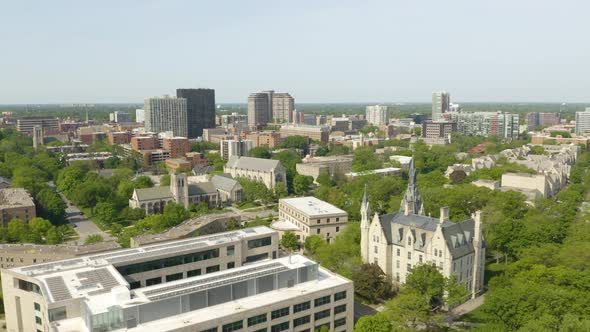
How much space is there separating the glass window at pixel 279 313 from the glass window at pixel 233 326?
305 centimetres

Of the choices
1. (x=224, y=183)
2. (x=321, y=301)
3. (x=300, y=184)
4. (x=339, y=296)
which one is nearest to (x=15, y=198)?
(x=224, y=183)

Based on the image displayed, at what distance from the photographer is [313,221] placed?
81562 millimetres

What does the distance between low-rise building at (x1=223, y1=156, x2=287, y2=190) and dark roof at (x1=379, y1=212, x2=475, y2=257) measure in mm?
63237

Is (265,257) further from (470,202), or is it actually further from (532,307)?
(470,202)

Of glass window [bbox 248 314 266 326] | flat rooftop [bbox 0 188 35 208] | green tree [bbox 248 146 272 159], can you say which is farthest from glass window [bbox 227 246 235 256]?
green tree [bbox 248 146 272 159]

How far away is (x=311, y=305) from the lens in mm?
44094

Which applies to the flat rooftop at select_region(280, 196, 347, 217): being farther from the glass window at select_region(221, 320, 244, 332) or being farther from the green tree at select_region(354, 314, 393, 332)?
the glass window at select_region(221, 320, 244, 332)

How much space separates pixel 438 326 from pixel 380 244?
49.2 feet

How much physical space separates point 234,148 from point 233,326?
142 m

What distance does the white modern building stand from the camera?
3856 centimetres

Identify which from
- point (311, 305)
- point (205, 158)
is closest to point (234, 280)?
point (311, 305)

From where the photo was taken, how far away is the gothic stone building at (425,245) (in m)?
57.2

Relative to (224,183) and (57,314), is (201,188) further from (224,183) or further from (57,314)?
(57,314)

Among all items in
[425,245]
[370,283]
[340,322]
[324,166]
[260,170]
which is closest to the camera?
[340,322]
